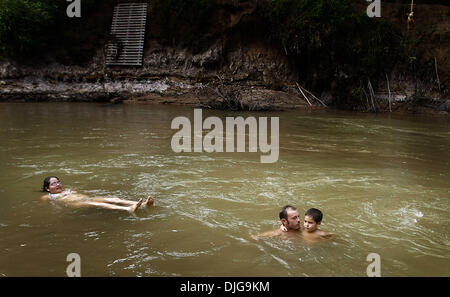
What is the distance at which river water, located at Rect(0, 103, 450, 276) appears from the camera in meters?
3.53

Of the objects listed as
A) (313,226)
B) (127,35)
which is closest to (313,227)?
(313,226)

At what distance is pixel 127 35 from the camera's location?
21047mm

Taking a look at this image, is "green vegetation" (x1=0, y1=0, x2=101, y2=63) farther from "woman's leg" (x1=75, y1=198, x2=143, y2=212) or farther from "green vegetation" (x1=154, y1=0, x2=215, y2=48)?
"woman's leg" (x1=75, y1=198, x2=143, y2=212)

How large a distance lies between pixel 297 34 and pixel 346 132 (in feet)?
28.5

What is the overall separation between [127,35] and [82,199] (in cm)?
1758

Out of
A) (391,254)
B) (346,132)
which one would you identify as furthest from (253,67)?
(391,254)

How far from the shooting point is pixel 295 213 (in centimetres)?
423

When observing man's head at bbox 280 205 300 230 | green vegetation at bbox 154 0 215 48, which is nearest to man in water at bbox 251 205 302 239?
man's head at bbox 280 205 300 230

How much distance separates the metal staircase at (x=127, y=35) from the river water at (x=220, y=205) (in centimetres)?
1101

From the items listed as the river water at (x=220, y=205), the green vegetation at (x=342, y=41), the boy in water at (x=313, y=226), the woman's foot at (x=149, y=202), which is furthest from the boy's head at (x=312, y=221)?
the green vegetation at (x=342, y=41)

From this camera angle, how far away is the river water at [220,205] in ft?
11.6

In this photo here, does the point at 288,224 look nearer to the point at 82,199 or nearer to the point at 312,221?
the point at 312,221

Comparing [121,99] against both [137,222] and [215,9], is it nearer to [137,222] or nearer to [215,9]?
[215,9]

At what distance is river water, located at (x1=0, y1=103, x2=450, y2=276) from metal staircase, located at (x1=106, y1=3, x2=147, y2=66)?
11.0m
